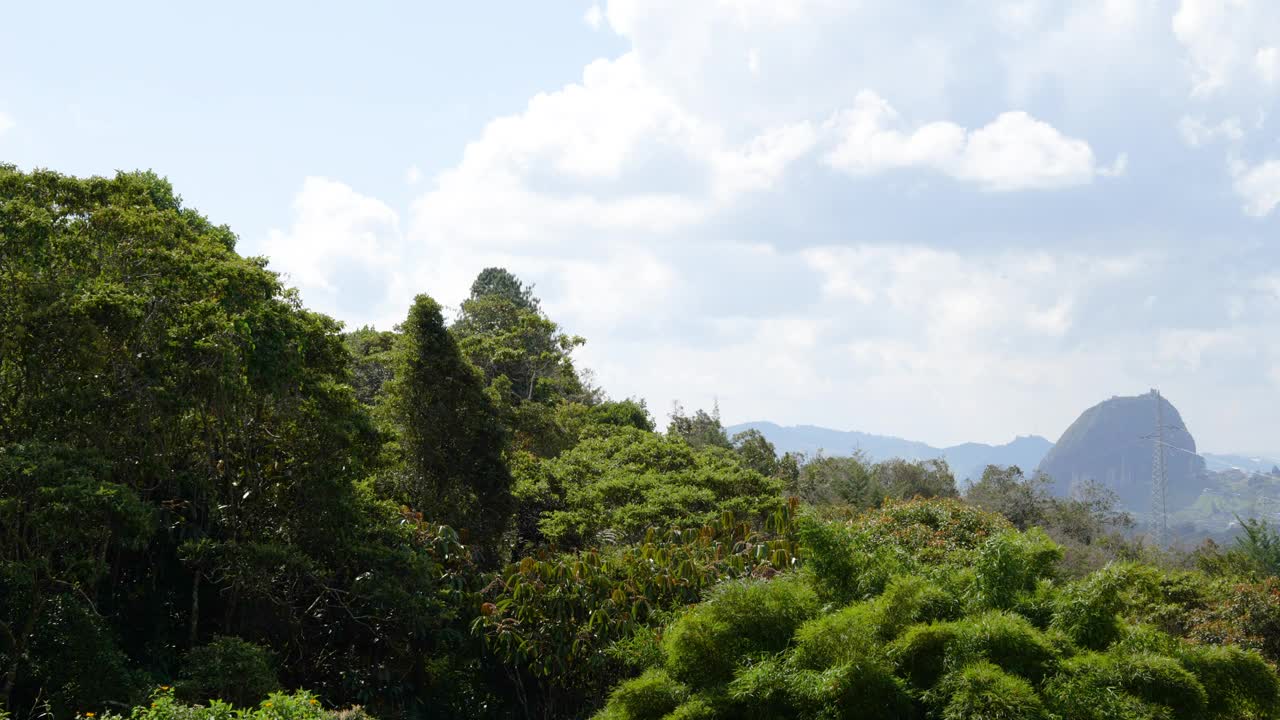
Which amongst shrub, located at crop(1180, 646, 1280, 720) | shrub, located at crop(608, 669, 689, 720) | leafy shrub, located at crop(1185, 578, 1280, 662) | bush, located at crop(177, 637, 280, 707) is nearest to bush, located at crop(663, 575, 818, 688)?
shrub, located at crop(608, 669, 689, 720)

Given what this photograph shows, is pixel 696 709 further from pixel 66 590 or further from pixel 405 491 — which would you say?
pixel 405 491

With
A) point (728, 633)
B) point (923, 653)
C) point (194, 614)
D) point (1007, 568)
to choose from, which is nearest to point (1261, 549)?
point (1007, 568)

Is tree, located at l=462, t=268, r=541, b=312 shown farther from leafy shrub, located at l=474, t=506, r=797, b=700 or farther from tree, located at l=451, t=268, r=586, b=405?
leafy shrub, located at l=474, t=506, r=797, b=700

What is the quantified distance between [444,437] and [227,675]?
17.1 feet

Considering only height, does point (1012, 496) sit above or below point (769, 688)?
above

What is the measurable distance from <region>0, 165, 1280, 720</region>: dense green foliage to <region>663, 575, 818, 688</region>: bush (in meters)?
0.02

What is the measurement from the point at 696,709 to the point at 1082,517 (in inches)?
1169

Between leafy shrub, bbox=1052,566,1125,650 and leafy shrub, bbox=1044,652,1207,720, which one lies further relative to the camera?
leafy shrub, bbox=1052,566,1125,650

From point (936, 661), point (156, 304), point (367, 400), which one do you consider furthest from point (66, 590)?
point (367, 400)

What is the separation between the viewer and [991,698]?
18.5 feet

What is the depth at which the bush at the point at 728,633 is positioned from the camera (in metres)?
6.66

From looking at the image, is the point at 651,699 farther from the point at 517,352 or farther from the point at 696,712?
the point at 517,352

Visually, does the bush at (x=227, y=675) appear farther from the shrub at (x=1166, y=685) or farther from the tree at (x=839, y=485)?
the tree at (x=839, y=485)

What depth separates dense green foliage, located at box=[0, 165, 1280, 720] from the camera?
620cm
